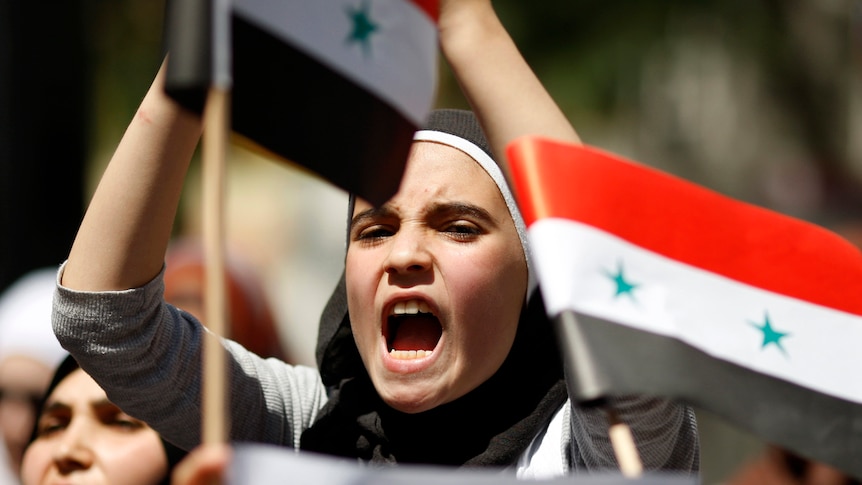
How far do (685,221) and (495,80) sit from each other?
397mm

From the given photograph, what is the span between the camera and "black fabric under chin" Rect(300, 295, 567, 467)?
2.52 m

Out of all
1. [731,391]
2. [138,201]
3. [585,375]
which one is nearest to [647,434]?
[731,391]

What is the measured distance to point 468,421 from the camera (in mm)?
2539

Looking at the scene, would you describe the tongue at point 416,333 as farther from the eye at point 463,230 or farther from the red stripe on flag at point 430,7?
the red stripe on flag at point 430,7

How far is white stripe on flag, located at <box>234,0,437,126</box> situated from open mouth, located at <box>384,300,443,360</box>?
0.55m

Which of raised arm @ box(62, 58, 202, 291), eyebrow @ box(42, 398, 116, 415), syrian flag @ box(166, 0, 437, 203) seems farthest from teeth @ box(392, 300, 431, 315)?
eyebrow @ box(42, 398, 116, 415)

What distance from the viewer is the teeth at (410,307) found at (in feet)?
8.37

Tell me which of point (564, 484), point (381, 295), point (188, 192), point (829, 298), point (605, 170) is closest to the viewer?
point (564, 484)

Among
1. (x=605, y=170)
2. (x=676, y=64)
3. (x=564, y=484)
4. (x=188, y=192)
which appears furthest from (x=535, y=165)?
(x=188, y=192)

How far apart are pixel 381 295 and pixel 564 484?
0.86 m

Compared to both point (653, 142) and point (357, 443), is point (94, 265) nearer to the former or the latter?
point (357, 443)

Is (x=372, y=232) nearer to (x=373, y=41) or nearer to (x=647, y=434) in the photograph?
(x=373, y=41)

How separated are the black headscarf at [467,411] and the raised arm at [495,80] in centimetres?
39

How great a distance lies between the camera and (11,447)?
151 inches
